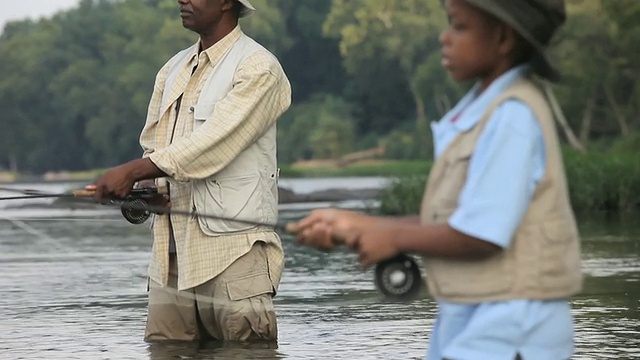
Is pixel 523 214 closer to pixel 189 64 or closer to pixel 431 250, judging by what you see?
pixel 431 250

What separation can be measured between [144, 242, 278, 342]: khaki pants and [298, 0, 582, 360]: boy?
3.47m

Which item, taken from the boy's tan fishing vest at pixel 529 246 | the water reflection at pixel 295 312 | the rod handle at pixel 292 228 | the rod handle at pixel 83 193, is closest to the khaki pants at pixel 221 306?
the water reflection at pixel 295 312

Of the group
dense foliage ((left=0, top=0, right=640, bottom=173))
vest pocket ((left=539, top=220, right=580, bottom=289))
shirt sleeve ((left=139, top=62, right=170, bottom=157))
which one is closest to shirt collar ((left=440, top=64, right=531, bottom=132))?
Answer: vest pocket ((left=539, top=220, right=580, bottom=289))

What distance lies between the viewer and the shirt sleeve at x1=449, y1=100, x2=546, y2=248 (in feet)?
11.9

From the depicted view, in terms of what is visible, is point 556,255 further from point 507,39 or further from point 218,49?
point 218,49

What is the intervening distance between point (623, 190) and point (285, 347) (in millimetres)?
19995

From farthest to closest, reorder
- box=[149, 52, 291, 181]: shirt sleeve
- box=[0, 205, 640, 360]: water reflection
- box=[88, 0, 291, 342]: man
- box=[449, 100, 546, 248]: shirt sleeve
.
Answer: box=[0, 205, 640, 360]: water reflection
box=[88, 0, 291, 342]: man
box=[149, 52, 291, 181]: shirt sleeve
box=[449, 100, 546, 248]: shirt sleeve

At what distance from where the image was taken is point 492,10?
3.75 meters

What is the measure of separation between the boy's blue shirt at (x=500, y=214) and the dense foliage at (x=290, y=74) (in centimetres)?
7976

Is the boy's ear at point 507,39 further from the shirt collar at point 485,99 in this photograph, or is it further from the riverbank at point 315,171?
the riverbank at point 315,171

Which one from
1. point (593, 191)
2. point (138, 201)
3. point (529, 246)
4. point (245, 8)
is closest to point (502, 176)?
point (529, 246)

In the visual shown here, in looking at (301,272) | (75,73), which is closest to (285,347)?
(301,272)

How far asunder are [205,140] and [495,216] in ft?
11.4

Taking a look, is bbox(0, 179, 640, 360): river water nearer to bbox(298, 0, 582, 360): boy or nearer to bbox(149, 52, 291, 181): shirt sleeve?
bbox(149, 52, 291, 181): shirt sleeve
